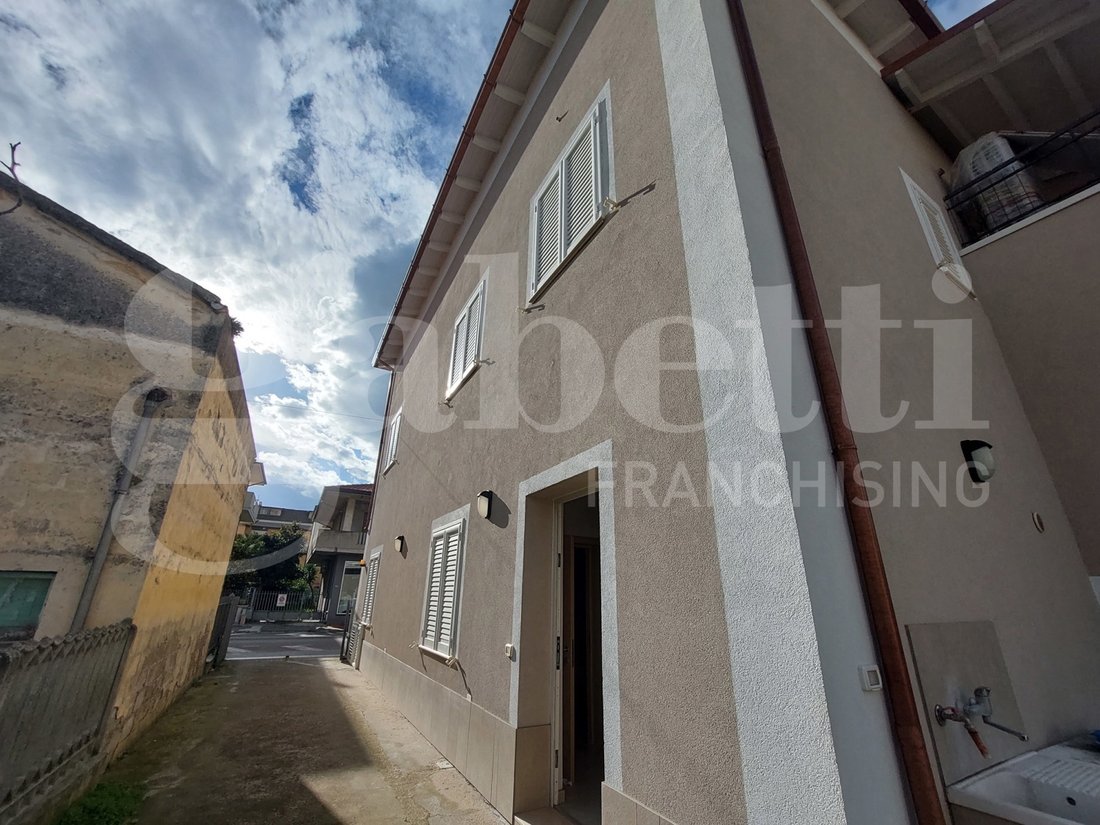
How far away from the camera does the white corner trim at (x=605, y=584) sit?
2.75 m

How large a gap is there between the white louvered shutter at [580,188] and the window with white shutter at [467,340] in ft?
7.77

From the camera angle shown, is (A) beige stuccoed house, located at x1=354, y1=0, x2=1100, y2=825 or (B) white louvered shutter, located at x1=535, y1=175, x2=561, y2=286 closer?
(A) beige stuccoed house, located at x1=354, y1=0, x2=1100, y2=825

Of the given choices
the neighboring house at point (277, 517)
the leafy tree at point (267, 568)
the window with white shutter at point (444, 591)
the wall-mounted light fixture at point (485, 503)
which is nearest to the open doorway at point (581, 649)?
the wall-mounted light fixture at point (485, 503)

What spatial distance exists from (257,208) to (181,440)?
4873 mm

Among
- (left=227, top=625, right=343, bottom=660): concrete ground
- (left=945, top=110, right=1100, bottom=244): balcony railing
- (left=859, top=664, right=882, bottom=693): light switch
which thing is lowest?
(left=227, top=625, right=343, bottom=660): concrete ground

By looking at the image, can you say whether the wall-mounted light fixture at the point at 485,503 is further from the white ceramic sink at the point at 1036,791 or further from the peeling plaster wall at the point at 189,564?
the white ceramic sink at the point at 1036,791

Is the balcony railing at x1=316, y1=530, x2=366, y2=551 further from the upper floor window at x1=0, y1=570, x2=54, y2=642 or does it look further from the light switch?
the light switch

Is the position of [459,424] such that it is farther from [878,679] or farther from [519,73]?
[878,679]

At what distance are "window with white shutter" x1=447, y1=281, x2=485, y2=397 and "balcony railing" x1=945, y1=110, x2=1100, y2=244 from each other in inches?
243

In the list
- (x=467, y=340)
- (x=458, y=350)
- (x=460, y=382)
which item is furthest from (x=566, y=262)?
(x=458, y=350)

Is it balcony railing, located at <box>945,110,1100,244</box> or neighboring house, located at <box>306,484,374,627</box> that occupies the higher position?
balcony railing, located at <box>945,110,1100,244</box>

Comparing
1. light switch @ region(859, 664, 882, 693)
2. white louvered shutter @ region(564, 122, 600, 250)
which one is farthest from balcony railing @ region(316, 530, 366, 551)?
light switch @ region(859, 664, 882, 693)

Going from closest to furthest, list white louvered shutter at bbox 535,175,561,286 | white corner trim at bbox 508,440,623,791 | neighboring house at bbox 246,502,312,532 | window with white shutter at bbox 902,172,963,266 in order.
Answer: white corner trim at bbox 508,440,623,791 → window with white shutter at bbox 902,172,963,266 → white louvered shutter at bbox 535,175,561,286 → neighboring house at bbox 246,502,312,532

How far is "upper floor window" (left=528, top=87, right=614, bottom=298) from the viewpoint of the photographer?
4238 mm
